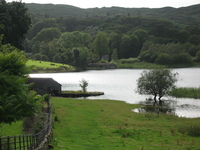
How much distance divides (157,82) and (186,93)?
11.8 meters

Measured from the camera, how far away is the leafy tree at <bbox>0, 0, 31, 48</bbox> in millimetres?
55469

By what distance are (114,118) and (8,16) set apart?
28.5 meters

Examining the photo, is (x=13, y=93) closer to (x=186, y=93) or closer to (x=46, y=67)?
(x=186, y=93)

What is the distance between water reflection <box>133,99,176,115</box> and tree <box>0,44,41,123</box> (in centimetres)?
3539

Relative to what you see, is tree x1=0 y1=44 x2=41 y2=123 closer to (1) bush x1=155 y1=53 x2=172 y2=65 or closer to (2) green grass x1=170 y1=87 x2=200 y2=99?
(2) green grass x1=170 y1=87 x2=200 y2=99

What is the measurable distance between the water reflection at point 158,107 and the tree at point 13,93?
116 ft

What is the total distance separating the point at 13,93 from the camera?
76.5 feet

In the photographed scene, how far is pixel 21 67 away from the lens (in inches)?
990

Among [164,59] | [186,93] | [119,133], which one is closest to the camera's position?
[119,133]

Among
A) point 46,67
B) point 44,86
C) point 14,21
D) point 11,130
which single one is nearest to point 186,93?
point 44,86

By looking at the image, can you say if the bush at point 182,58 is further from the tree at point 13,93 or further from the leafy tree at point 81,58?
the tree at point 13,93

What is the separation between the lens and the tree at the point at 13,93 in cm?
2183

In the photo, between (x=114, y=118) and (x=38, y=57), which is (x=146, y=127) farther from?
(x=38, y=57)

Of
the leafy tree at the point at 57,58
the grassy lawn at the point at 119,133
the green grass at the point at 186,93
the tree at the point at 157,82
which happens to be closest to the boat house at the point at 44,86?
the tree at the point at 157,82
